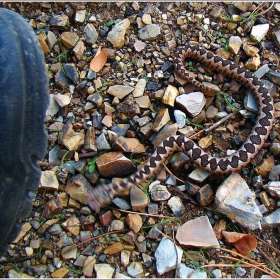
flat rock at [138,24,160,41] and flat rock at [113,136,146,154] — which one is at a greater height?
flat rock at [138,24,160,41]

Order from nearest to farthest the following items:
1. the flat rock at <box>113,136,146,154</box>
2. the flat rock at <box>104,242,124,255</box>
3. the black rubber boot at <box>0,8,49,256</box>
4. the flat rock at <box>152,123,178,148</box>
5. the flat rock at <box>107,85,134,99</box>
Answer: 1. the black rubber boot at <box>0,8,49,256</box>
2. the flat rock at <box>104,242,124,255</box>
3. the flat rock at <box>113,136,146,154</box>
4. the flat rock at <box>152,123,178,148</box>
5. the flat rock at <box>107,85,134,99</box>

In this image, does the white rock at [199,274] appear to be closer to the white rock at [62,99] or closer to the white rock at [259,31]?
the white rock at [62,99]

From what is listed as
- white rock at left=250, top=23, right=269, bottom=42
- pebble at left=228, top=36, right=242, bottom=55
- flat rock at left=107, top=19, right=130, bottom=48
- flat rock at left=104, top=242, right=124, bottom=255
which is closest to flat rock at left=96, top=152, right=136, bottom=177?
flat rock at left=104, top=242, right=124, bottom=255

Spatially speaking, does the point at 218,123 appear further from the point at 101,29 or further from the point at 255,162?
the point at 101,29

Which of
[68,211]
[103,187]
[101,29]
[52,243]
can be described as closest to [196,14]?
[101,29]

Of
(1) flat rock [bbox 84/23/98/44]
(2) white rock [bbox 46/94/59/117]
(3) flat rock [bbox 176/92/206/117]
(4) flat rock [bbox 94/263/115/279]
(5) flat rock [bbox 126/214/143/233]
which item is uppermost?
(1) flat rock [bbox 84/23/98/44]

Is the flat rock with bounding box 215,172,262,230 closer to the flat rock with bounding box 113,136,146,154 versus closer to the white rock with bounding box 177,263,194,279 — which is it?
the white rock with bounding box 177,263,194,279
